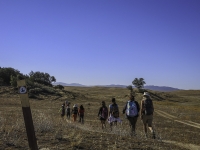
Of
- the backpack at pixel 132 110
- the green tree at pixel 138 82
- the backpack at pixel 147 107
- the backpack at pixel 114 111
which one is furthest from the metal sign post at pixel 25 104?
the green tree at pixel 138 82

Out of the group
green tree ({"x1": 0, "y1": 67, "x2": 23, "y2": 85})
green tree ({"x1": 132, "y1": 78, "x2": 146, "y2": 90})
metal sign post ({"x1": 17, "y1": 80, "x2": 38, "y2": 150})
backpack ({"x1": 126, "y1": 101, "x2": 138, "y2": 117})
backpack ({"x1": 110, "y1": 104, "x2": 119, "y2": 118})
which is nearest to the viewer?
metal sign post ({"x1": 17, "y1": 80, "x2": 38, "y2": 150})

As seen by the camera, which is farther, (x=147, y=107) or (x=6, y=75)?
(x=6, y=75)

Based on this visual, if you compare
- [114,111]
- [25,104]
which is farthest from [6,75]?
[25,104]

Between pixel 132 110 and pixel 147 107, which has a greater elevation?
pixel 147 107

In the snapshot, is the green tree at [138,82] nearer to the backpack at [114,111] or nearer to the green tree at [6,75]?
the green tree at [6,75]

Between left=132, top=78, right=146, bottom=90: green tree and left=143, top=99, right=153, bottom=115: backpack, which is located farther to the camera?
left=132, top=78, right=146, bottom=90: green tree

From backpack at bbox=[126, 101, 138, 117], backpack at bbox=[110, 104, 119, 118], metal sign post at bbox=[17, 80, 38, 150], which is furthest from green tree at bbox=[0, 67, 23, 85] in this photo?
metal sign post at bbox=[17, 80, 38, 150]

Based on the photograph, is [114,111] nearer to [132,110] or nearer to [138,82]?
[132,110]

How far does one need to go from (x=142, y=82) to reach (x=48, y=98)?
60.1 meters

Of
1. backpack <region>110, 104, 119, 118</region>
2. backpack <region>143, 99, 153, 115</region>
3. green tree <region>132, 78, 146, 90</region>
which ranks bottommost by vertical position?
backpack <region>110, 104, 119, 118</region>

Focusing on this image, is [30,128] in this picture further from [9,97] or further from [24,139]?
[9,97]

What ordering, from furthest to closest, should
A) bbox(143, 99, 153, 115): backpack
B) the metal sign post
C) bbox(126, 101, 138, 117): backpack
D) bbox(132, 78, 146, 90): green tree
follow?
1. bbox(132, 78, 146, 90): green tree
2. bbox(126, 101, 138, 117): backpack
3. bbox(143, 99, 153, 115): backpack
4. the metal sign post

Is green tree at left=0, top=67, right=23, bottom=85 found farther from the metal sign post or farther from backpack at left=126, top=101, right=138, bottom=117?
the metal sign post

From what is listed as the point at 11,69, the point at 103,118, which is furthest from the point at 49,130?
the point at 11,69
